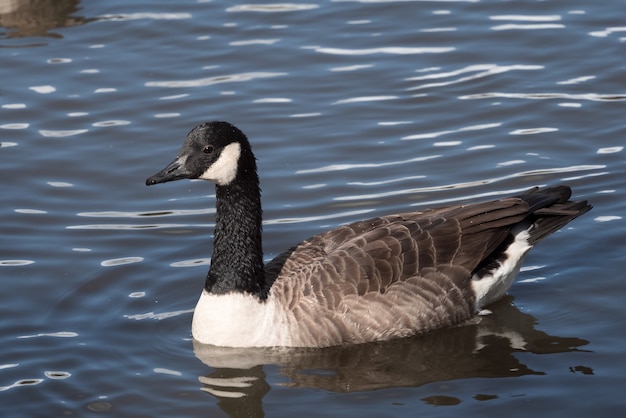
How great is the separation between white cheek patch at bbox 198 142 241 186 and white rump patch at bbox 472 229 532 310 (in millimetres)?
2224

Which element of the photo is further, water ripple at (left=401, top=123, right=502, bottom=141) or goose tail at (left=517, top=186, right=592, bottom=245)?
water ripple at (left=401, top=123, right=502, bottom=141)

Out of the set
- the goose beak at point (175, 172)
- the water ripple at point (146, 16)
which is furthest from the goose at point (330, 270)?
the water ripple at point (146, 16)

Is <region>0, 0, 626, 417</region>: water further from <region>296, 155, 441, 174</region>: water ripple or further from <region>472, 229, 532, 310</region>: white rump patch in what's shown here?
<region>472, 229, 532, 310</region>: white rump patch

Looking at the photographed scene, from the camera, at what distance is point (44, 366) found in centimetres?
927

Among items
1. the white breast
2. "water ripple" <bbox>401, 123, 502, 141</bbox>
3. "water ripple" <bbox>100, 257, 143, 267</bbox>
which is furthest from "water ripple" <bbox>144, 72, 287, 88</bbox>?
the white breast

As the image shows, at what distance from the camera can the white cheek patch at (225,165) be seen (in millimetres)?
Answer: 9312

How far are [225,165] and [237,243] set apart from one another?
652 mm

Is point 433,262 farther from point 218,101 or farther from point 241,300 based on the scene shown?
point 218,101

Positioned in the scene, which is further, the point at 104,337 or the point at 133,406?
the point at 104,337

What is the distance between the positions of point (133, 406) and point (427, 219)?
2801 millimetres

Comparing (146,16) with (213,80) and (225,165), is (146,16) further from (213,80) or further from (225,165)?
(225,165)

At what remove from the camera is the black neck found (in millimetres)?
9492

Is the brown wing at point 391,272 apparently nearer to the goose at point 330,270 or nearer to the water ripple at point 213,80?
the goose at point 330,270

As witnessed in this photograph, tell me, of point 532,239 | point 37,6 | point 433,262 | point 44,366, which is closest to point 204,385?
point 44,366
